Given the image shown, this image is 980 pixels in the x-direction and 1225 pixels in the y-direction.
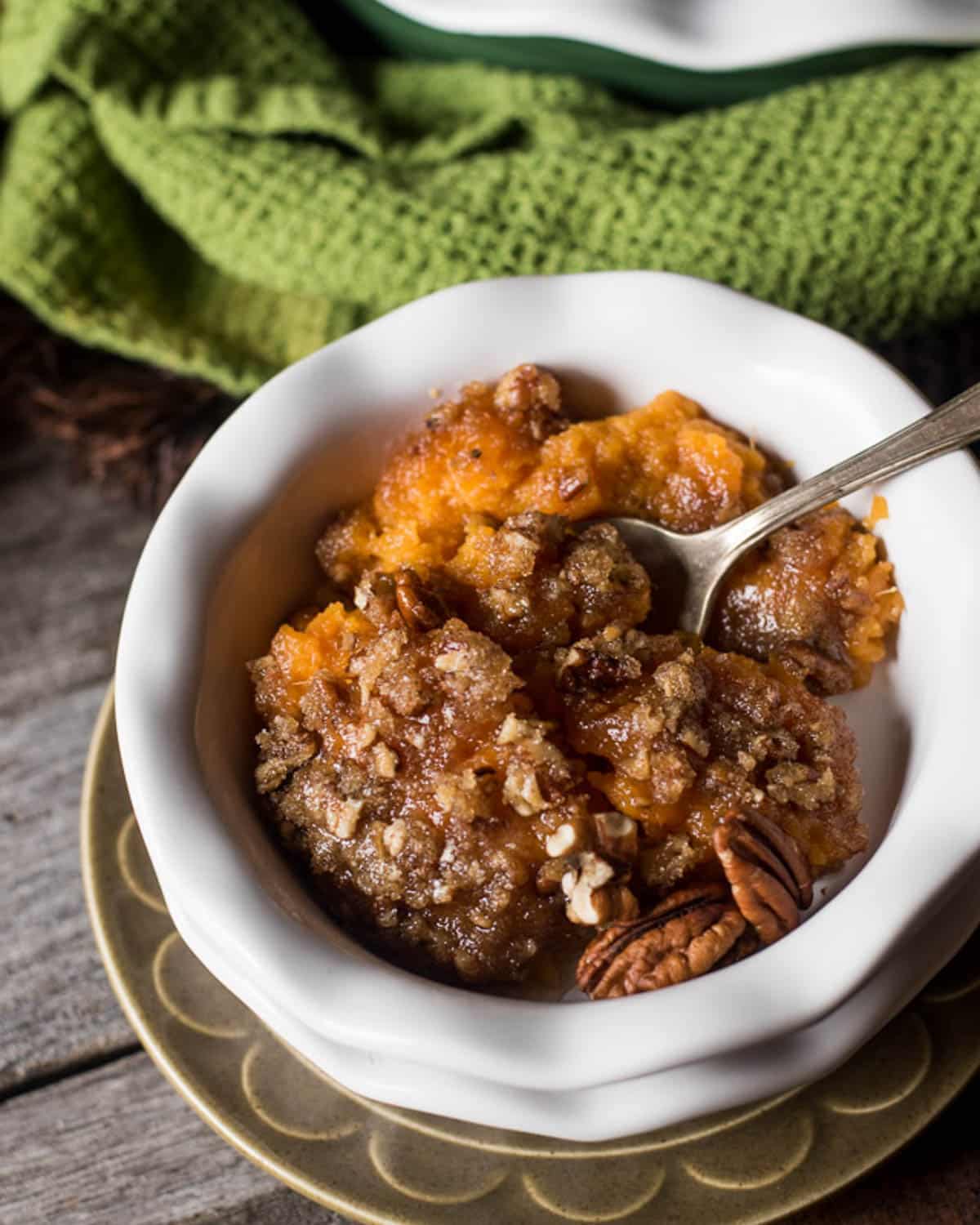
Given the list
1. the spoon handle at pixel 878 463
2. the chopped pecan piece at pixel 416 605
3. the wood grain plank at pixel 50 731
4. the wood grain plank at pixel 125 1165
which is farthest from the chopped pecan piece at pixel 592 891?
the wood grain plank at pixel 50 731

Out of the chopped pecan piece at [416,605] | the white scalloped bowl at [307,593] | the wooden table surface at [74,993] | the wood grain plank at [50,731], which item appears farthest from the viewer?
the wood grain plank at [50,731]

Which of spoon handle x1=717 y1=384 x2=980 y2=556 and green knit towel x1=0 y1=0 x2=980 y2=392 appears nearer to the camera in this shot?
spoon handle x1=717 y1=384 x2=980 y2=556

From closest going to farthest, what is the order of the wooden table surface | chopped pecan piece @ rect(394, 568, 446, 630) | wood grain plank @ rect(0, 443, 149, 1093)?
chopped pecan piece @ rect(394, 568, 446, 630)
the wooden table surface
wood grain plank @ rect(0, 443, 149, 1093)

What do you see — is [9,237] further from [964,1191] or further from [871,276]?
[964,1191]

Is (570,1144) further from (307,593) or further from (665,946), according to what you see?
(307,593)

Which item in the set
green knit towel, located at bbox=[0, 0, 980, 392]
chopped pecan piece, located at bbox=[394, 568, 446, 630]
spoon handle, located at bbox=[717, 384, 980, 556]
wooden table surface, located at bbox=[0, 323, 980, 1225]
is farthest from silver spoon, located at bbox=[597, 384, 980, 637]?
wooden table surface, located at bbox=[0, 323, 980, 1225]

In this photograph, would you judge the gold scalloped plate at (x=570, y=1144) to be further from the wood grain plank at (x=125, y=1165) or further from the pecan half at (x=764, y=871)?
the pecan half at (x=764, y=871)

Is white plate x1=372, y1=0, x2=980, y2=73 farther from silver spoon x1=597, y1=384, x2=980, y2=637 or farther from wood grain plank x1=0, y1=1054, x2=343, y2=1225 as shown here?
wood grain plank x1=0, y1=1054, x2=343, y2=1225
